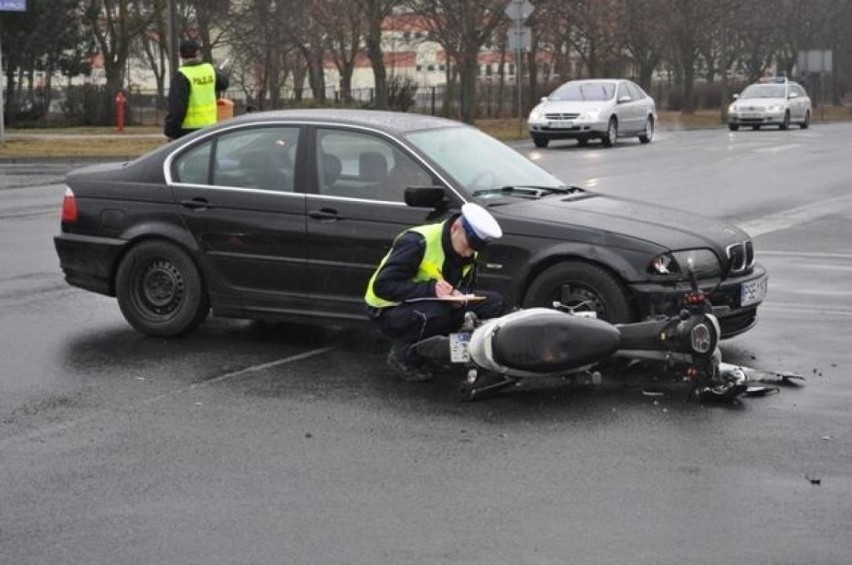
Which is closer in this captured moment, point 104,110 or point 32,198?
point 32,198

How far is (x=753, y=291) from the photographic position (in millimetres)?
8773

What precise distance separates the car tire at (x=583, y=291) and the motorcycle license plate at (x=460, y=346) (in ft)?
2.75

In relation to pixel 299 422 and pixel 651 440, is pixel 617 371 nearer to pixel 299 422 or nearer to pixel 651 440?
pixel 651 440

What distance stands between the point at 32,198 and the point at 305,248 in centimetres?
1202

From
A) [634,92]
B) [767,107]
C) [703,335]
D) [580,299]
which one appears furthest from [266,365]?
[767,107]

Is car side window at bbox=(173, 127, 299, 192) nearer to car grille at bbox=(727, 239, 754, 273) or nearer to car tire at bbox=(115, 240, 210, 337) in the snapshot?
car tire at bbox=(115, 240, 210, 337)

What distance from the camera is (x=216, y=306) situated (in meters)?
9.42

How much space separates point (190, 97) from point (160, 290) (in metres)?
4.88

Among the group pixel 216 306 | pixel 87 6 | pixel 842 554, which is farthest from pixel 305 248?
pixel 87 6

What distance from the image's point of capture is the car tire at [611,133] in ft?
113

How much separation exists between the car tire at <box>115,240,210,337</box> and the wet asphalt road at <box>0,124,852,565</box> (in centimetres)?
17

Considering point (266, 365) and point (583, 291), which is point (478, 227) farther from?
point (266, 365)

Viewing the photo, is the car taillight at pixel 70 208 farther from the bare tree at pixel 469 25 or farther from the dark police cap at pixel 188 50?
the bare tree at pixel 469 25

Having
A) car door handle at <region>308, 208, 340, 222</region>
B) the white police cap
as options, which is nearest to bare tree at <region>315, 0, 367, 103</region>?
car door handle at <region>308, 208, 340, 222</region>
